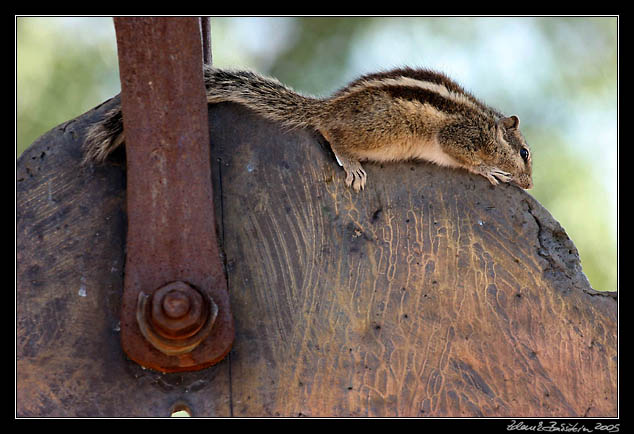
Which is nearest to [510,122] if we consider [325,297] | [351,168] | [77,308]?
[351,168]

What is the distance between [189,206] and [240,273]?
0.33m

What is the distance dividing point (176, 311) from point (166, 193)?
39cm

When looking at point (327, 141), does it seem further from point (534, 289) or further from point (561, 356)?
point (561, 356)

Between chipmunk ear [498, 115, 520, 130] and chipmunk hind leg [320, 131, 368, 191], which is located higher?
chipmunk ear [498, 115, 520, 130]

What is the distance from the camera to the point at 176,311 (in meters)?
2.43

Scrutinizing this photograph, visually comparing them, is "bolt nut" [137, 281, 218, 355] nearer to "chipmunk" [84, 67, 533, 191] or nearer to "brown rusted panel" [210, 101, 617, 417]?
"brown rusted panel" [210, 101, 617, 417]

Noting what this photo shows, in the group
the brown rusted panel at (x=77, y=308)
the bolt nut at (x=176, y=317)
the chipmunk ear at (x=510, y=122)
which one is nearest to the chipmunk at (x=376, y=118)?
the brown rusted panel at (x=77, y=308)

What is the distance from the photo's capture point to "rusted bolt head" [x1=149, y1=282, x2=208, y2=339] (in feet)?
7.99

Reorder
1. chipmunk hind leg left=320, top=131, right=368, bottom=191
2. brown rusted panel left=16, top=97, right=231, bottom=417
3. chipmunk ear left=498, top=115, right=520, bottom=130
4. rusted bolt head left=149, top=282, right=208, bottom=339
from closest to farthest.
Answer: rusted bolt head left=149, top=282, right=208, bottom=339 → brown rusted panel left=16, top=97, right=231, bottom=417 → chipmunk hind leg left=320, top=131, right=368, bottom=191 → chipmunk ear left=498, top=115, right=520, bottom=130

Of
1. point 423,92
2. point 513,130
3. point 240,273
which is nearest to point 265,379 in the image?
point 240,273

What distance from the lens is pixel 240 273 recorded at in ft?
9.08

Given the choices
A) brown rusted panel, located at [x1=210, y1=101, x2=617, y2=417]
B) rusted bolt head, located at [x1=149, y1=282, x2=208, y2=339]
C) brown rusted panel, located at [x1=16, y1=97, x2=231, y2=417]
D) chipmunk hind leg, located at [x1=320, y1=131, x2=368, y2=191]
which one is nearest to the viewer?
rusted bolt head, located at [x1=149, y1=282, x2=208, y2=339]

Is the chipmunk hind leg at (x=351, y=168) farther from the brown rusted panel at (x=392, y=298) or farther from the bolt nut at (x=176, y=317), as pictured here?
the bolt nut at (x=176, y=317)

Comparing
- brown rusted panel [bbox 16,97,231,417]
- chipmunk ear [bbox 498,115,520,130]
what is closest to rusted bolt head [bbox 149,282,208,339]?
brown rusted panel [bbox 16,97,231,417]
